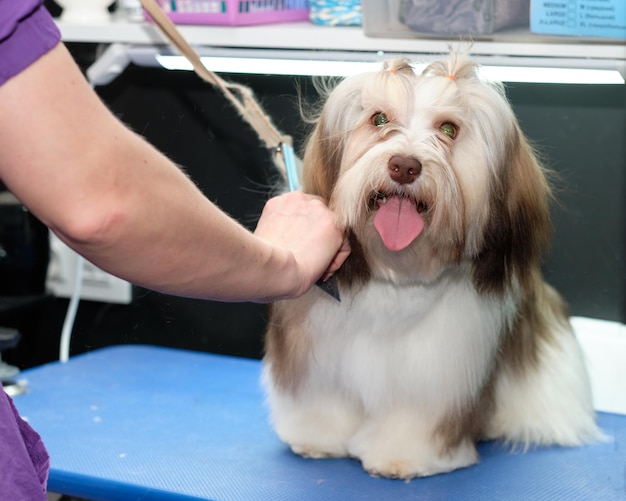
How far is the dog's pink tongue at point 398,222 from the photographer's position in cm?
117

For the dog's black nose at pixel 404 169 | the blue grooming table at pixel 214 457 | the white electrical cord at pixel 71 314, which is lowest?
the white electrical cord at pixel 71 314

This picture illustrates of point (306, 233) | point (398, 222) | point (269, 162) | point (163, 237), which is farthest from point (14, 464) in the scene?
point (269, 162)

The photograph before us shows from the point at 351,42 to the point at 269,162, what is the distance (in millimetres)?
482

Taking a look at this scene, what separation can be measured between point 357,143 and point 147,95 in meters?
0.89

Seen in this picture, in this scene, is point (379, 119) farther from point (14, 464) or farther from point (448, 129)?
point (14, 464)

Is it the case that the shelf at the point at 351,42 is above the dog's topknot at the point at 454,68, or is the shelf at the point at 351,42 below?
below

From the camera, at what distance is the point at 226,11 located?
174 centimetres

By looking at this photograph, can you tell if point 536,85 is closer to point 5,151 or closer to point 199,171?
point 199,171

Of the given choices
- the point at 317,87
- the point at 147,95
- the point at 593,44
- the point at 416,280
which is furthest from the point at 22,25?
the point at 147,95

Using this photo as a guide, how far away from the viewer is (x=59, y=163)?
693mm

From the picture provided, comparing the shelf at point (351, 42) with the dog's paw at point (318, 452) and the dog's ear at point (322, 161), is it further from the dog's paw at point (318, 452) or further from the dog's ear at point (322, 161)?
the dog's paw at point (318, 452)

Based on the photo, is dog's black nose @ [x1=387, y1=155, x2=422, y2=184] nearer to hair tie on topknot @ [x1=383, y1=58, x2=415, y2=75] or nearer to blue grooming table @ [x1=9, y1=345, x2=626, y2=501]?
hair tie on topknot @ [x1=383, y1=58, x2=415, y2=75]

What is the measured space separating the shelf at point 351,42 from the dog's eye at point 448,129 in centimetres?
28

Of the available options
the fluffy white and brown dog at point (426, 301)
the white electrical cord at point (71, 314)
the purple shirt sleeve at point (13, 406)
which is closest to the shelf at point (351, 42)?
the fluffy white and brown dog at point (426, 301)
